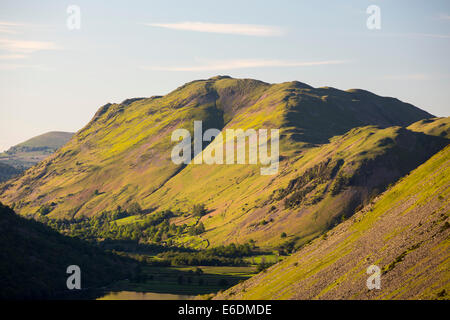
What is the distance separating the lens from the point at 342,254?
147 metres

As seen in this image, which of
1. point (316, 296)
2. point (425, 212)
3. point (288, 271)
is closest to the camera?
point (316, 296)

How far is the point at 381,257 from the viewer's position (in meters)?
130

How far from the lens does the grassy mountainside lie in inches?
4473

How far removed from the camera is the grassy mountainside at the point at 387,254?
11362 cm

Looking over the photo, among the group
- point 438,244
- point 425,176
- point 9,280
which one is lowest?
point 9,280

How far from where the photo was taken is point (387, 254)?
427 ft

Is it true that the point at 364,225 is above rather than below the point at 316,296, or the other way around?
above
